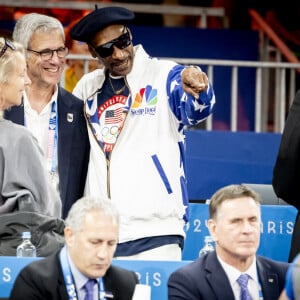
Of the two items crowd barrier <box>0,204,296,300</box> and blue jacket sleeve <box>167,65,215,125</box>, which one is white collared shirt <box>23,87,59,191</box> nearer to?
blue jacket sleeve <box>167,65,215,125</box>

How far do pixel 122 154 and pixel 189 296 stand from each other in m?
1.29

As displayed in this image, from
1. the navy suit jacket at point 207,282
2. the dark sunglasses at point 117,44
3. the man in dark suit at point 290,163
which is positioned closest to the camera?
the navy suit jacket at point 207,282

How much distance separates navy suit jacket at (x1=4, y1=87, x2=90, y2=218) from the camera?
317 inches

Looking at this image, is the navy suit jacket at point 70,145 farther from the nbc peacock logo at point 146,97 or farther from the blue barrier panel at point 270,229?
the blue barrier panel at point 270,229

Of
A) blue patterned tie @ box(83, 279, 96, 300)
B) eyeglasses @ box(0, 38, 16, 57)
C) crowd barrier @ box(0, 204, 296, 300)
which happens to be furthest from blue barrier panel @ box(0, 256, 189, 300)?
crowd barrier @ box(0, 204, 296, 300)

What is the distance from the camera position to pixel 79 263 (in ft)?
22.1

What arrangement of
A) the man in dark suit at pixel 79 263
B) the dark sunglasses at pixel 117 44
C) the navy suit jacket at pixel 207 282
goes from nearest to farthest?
the man in dark suit at pixel 79 263 → the navy suit jacket at pixel 207 282 → the dark sunglasses at pixel 117 44

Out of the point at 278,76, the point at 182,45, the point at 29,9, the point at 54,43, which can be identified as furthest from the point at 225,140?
the point at 54,43

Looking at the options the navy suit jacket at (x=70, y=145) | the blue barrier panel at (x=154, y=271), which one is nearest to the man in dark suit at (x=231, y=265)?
the blue barrier panel at (x=154, y=271)

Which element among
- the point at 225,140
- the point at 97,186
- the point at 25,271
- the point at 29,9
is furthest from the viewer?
the point at 29,9

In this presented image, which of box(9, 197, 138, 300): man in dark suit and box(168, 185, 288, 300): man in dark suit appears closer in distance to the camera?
box(9, 197, 138, 300): man in dark suit

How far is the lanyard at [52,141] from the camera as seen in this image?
804 centimetres

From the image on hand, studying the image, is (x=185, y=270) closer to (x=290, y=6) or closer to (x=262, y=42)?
(x=262, y=42)

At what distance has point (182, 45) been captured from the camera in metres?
12.7
